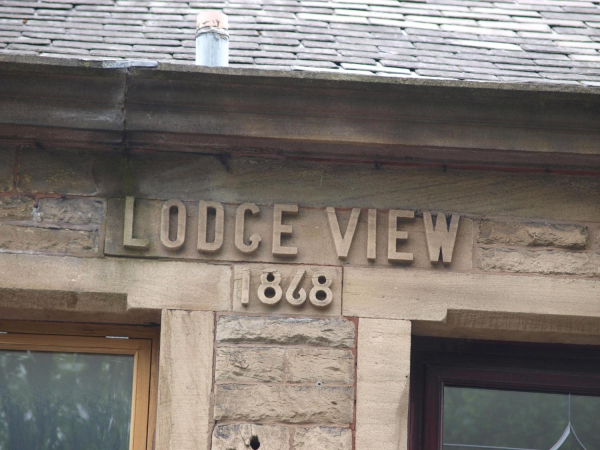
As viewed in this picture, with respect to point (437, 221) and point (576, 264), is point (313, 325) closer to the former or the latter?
point (437, 221)

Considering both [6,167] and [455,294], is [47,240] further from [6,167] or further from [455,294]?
[455,294]

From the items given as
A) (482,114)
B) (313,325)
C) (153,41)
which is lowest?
(313,325)

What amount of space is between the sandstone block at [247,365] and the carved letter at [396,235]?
655 mm

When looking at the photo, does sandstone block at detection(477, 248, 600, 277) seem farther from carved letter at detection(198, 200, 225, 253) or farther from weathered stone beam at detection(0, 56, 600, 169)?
carved letter at detection(198, 200, 225, 253)

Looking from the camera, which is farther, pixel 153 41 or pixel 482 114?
Result: pixel 153 41

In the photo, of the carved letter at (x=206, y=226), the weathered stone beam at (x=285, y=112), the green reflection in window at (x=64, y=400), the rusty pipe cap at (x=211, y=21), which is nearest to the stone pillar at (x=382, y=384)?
the carved letter at (x=206, y=226)

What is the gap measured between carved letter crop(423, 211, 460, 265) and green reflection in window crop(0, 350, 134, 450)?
4.61ft

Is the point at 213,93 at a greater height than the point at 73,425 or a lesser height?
greater

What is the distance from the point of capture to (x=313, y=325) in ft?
13.1

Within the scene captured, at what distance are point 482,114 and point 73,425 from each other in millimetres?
2203

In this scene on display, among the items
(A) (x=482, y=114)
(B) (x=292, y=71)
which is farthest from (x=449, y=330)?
(B) (x=292, y=71)

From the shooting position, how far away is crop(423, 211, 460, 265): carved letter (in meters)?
4.10

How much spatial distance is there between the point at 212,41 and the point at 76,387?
5.30ft

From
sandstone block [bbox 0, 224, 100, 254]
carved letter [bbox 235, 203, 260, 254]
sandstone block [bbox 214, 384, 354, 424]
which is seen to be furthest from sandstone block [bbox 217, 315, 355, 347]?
sandstone block [bbox 0, 224, 100, 254]
